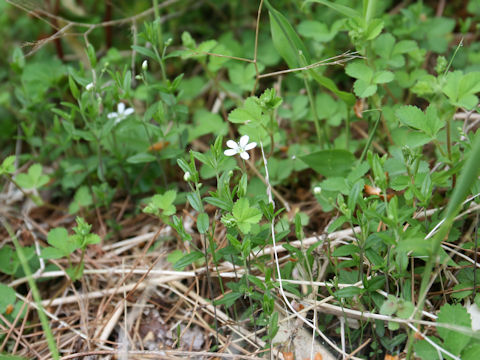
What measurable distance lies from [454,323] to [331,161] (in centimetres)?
82

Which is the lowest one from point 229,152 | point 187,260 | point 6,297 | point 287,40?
point 6,297

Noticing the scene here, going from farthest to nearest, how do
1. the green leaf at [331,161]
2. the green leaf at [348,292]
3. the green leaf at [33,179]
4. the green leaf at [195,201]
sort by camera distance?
the green leaf at [33,179] → the green leaf at [331,161] → the green leaf at [195,201] → the green leaf at [348,292]

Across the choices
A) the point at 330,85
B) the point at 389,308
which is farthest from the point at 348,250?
the point at 330,85

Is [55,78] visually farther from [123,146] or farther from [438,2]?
[438,2]

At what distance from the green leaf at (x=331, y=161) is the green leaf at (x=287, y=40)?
0.39m

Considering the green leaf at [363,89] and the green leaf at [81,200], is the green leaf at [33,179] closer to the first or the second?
the green leaf at [81,200]

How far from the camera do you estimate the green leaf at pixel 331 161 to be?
206 centimetres

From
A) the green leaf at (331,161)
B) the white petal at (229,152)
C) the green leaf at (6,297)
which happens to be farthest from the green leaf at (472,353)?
the green leaf at (6,297)

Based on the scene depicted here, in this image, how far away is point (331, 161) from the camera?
6.82 ft

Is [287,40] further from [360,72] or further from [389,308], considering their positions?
[389,308]

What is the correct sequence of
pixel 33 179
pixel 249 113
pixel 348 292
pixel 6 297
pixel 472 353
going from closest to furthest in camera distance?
pixel 472 353 < pixel 348 292 < pixel 249 113 < pixel 6 297 < pixel 33 179

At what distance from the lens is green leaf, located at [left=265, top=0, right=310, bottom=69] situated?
2.02 metres

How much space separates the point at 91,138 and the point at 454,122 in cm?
159

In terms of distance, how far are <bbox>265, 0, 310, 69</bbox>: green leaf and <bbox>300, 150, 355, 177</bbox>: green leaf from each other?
39 centimetres
